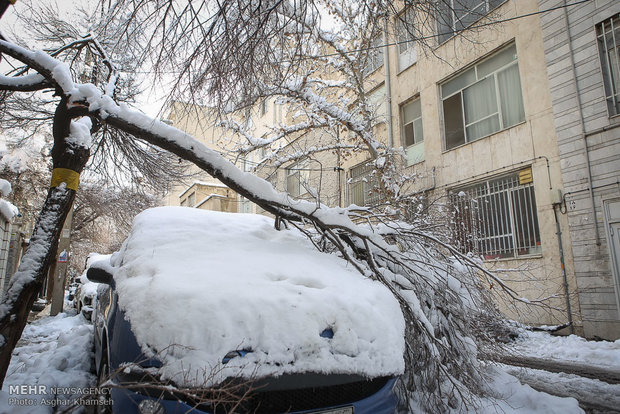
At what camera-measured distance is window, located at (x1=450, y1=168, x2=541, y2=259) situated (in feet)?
28.8

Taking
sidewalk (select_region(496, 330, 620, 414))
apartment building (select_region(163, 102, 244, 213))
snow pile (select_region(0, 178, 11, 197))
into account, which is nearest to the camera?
sidewalk (select_region(496, 330, 620, 414))

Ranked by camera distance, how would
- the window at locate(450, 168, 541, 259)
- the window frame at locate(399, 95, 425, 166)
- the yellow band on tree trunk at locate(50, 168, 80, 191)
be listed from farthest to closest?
the window frame at locate(399, 95, 425, 166) < the window at locate(450, 168, 541, 259) < the yellow band on tree trunk at locate(50, 168, 80, 191)

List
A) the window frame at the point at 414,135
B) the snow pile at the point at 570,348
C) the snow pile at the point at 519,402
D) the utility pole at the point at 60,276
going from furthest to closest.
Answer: the window frame at the point at 414,135 < the utility pole at the point at 60,276 < the snow pile at the point at 570,348 < the snow pile at the point at 519,402

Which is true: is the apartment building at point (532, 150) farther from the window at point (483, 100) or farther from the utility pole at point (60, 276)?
the utility pole at point (60, 276)

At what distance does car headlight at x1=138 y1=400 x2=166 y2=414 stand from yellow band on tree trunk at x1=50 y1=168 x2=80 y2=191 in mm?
2956

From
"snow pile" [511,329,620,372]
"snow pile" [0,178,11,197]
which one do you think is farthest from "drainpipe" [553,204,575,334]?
"snow pile" [0,178,11,197]

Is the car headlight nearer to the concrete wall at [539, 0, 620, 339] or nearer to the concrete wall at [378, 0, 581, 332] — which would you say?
the concrete wall at [378, 0, 581, 332]

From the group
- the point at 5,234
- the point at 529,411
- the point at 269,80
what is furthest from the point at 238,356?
the point at 5,234

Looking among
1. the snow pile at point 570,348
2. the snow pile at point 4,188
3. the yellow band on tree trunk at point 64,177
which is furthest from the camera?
the snow pile at point 4,188

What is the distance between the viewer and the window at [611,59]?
7457 millimetres

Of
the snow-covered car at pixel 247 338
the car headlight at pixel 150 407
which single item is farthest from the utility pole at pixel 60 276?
the car headlight at pixel 150 407

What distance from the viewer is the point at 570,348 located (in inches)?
261

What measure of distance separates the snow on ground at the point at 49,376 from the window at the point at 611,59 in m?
9.44

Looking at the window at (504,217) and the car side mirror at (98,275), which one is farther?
the window at (504,217)
